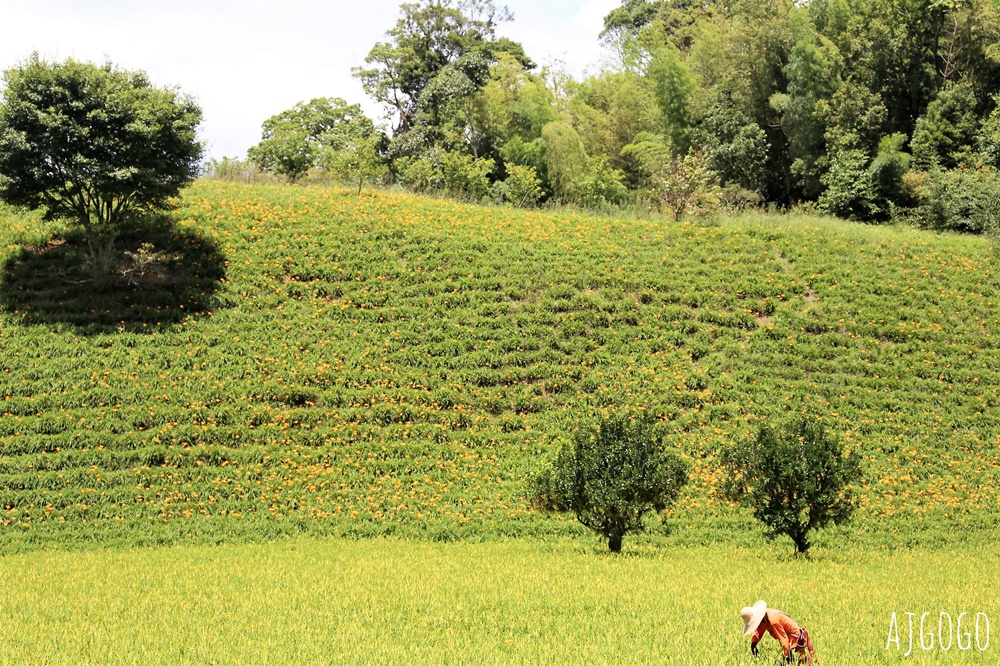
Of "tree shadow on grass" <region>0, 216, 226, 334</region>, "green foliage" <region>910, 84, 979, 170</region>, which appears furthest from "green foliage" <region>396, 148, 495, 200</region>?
"green foliage" <region>910, 84, 979, 170</region>

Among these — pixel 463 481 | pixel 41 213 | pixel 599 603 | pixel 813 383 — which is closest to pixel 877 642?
pixel 599 603

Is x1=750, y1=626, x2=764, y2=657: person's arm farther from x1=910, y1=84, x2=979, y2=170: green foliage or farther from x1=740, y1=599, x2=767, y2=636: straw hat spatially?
x1=910, y1=84, x2=979, y2=170: green foliage

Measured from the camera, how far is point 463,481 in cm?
1856

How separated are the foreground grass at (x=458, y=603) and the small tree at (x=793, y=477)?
767mm

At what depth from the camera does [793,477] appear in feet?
45.8

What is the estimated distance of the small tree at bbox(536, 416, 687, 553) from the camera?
14.0 meters

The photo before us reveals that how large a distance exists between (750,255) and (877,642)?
21.1 metres

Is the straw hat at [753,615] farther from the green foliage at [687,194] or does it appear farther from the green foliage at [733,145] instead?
the green foliage at [733,145]

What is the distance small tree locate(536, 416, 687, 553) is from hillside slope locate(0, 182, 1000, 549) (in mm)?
2736

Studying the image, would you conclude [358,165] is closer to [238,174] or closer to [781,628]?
[238,174]

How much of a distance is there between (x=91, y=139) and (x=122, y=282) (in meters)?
4.06

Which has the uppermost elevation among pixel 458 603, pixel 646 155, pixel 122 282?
pixel 646 155

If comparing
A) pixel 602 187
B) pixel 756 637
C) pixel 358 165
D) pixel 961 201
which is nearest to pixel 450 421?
pixel 756 637

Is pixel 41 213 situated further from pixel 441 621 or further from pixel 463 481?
pixel 441 621
